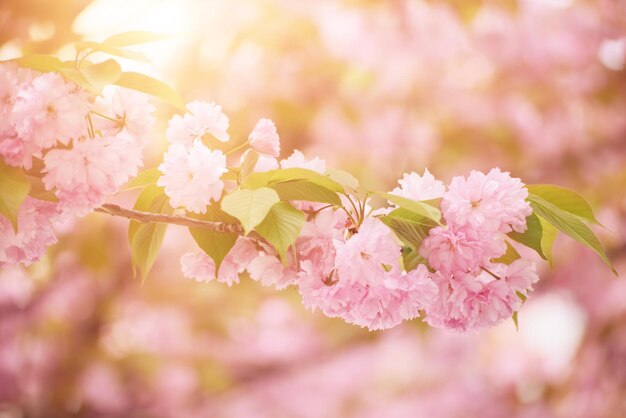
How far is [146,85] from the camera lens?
1009mm

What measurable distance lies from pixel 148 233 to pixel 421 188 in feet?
1.30

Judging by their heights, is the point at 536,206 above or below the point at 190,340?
above

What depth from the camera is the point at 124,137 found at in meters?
1.02

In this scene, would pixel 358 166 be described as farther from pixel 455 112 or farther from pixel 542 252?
pixel 542 252

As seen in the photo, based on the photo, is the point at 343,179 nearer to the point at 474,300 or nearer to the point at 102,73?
the point at 474,300

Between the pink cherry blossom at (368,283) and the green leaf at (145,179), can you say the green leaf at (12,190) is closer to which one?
the green leaf at (145,179)

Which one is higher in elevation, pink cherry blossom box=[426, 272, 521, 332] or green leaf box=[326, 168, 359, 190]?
green leaf box=[326, 168, 359, 190]

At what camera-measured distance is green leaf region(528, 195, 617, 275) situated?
995mm

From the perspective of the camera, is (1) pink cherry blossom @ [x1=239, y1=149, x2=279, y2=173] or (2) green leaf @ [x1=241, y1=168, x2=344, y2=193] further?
(1) pink cherry blossom @ [x1=239, y1=149, x2=279, y2=173]

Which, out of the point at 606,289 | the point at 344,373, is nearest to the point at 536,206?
the point at 606,289

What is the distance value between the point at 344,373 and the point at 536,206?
19.5ft

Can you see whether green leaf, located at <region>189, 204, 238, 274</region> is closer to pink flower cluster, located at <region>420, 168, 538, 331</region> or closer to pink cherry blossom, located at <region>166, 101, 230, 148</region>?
pink cherry blossom, located at <region>166, 101, 230, 148</region>

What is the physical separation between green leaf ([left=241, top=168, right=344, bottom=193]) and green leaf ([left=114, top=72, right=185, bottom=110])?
0.50 ft

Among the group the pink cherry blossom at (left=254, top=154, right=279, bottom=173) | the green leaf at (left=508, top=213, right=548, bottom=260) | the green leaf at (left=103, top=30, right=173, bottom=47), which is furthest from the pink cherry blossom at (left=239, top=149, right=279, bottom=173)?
the green leaf at (left=508, top=213, right=548, bottom=260)
